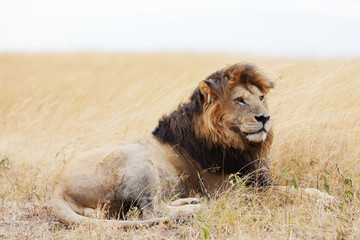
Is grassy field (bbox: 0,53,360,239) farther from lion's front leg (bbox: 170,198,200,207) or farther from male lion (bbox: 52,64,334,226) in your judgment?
male lion (bbox: 52,64,334,226)

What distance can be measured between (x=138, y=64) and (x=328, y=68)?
1277 cm

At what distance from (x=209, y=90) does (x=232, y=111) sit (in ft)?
1.07

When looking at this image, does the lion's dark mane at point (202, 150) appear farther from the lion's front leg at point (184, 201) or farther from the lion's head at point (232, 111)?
the lion's front leg at point (184, 201)

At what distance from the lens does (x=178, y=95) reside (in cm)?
783

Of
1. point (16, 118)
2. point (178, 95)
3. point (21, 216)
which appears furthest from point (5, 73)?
point (21, 216)

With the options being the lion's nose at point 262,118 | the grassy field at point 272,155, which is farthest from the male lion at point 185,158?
the grassy field at point 272,155

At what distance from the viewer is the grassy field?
4.38 m

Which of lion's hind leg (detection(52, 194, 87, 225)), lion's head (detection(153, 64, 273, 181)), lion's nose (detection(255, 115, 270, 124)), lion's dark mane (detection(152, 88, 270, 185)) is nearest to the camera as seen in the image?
lion's hind leg (detection(52, 194, 87, 225))

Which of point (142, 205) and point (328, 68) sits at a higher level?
point (328, 68)

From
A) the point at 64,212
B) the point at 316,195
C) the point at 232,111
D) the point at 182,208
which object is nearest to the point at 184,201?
the point at 182,208

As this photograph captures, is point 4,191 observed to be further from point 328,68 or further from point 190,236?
point 328,68

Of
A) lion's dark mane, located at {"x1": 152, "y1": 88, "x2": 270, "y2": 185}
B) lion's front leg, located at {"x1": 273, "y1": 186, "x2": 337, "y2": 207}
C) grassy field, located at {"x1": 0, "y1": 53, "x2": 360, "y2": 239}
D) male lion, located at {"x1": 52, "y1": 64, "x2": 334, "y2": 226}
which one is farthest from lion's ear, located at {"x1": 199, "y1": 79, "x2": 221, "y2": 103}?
lion's front leg, located at {"x1": 273, "y1": 186, "x2": 337, "y2": 207}

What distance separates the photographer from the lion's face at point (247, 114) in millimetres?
5109

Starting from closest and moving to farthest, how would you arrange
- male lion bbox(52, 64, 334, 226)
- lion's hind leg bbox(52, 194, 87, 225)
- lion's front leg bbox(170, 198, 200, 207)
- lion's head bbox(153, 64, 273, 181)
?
lion's hind leg bbox(52, 194, 87, 225), male lion bbox(52, 64, 334, 226), lion's front leg bbox(170, 198, 200, 207), lion's head bbox(153, 64, 273, 181)
